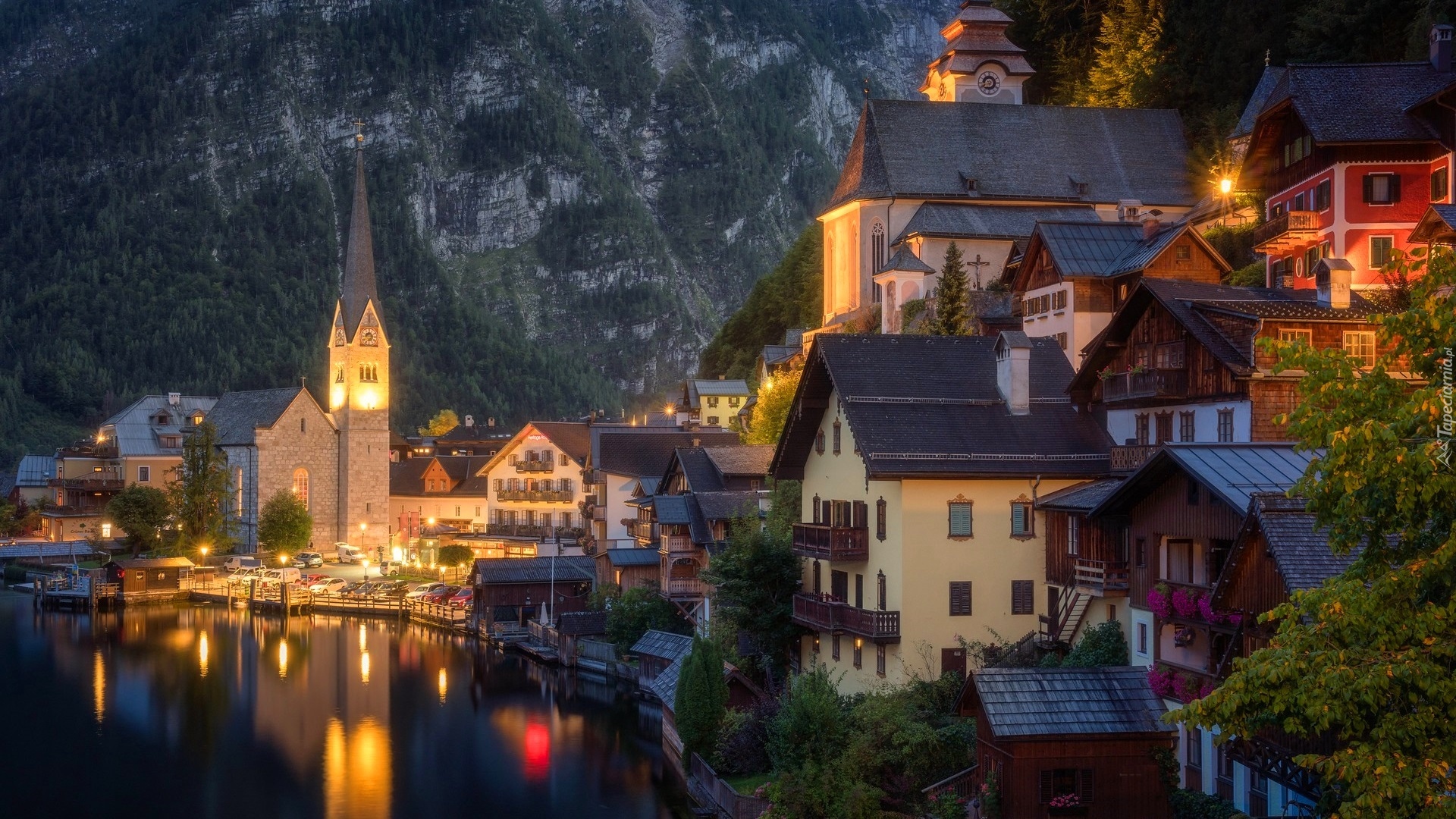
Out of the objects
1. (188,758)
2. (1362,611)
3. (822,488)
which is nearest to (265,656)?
(188,758)

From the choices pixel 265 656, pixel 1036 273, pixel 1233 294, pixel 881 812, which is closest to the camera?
pixel 881 812

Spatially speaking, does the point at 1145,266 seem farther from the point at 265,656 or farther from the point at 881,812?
the point at 265,656

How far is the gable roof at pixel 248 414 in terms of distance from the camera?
112500 mm

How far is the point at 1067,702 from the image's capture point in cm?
2709

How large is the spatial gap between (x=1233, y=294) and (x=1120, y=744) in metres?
14.1

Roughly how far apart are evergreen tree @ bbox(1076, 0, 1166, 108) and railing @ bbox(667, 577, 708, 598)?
137 feet

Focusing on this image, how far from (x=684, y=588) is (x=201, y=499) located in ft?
182

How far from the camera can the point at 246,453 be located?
112m

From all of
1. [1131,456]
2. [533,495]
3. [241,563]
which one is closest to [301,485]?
[241,563]

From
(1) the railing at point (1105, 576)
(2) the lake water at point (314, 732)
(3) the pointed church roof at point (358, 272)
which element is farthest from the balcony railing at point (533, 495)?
(1) the railing at point (1105, 576)

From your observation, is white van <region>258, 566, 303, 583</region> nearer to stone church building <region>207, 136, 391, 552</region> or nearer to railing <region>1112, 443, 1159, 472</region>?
stone church building <region>207, 136, 391, 552</region>

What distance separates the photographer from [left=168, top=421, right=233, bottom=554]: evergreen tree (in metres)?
99.6

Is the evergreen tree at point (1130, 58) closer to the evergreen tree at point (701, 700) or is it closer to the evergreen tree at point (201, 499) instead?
the evergreen tree at point (701, 700)

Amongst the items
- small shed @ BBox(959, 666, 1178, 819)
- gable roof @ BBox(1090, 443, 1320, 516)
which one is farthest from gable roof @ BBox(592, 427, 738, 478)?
small shed @ BBox(959, 666, 1178, 819)
